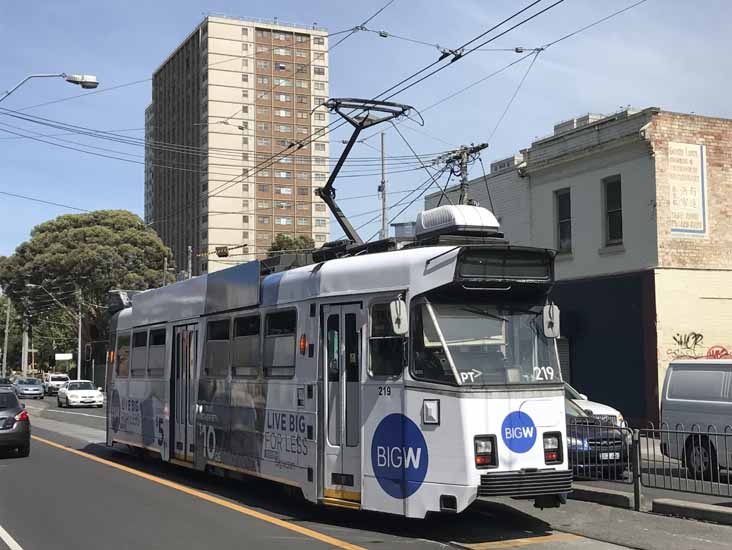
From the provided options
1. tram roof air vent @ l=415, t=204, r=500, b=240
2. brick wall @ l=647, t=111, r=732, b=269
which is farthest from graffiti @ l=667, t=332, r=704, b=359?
tram roof air vent @ l=415, t=204, r=500, b=240

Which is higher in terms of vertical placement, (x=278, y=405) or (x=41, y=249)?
(x=41, y=249)

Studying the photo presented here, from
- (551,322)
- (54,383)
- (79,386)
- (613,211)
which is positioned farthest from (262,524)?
(54,383)

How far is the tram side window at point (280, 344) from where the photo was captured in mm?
10781

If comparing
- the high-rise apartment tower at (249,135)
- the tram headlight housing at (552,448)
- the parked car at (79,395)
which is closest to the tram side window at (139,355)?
the tram headlight housing at (552,448)

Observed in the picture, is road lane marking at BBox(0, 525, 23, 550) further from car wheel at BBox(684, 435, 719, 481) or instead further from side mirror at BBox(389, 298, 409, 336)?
car wheel at BBox(684, 435, 719, 481)

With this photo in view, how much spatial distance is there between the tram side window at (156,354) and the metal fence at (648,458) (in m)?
7.41

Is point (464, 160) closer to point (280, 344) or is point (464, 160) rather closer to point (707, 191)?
point (707, 191)

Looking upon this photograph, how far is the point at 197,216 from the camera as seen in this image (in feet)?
312

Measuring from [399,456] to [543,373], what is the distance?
1807 mm

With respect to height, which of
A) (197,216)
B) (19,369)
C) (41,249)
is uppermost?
(197,216)

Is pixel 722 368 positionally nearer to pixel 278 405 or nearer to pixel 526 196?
→ pixel 278 405

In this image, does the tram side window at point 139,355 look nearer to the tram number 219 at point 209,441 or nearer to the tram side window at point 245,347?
the tram number 219 at point 209,441

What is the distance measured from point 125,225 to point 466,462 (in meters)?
54.5

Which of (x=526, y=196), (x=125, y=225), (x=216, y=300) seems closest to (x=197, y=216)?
(x=125, y=225)
